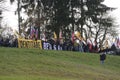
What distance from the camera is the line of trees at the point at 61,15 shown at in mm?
61156

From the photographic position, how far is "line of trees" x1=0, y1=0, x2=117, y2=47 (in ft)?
201

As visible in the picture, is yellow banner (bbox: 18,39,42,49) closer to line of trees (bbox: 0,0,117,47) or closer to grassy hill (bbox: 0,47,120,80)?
grassy hill (bbox: 0,47,120,80)

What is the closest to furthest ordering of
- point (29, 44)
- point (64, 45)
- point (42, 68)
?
point (42, 68), point (29, 44), point (64, 45)

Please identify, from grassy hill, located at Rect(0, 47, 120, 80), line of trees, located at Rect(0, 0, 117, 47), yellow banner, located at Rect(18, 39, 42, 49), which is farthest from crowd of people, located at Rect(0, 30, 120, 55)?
line of trees, located at Rect(0, 0, 117, 47)

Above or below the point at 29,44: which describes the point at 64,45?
below

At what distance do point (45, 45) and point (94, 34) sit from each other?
2596cm

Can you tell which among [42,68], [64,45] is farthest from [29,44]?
[42,68]

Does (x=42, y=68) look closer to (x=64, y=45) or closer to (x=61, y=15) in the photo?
(x=64, y=45)

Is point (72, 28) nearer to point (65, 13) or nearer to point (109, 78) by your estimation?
point (65, 13)

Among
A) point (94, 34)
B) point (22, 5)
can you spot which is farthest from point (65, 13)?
point (94, 34)

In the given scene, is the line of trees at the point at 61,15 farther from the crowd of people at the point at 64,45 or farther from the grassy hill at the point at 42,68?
the grassy hill at the point at 42,68

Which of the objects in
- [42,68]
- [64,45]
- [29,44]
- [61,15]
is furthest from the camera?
[61,15]

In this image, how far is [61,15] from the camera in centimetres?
6116

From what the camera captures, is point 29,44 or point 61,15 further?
point 61,15
